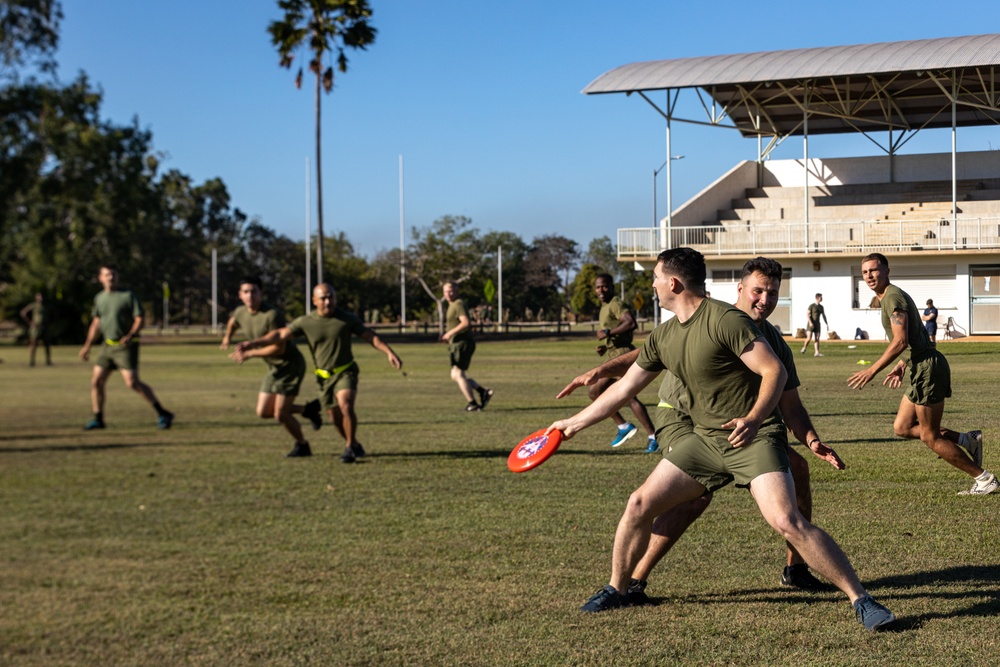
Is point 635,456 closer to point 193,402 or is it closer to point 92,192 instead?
point 193,402

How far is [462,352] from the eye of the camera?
51.0 feet

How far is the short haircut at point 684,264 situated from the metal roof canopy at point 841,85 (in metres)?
1.37

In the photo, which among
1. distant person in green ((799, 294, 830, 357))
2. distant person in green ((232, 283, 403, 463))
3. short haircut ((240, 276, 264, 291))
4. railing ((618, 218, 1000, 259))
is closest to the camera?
railing ((618, 218, 1000, 259))

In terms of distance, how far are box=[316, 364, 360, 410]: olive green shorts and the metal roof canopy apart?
4313 millimetres

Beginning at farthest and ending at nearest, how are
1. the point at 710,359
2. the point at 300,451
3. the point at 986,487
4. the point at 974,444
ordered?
1. the point at 300,451
2. the point at 986,487
3. the point at 974,444
4. the point at 710,359

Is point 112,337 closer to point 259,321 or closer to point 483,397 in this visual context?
point 259,321

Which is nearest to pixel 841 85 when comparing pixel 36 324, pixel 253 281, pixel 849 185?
pixel 849 185

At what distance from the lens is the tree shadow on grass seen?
17.2 feet

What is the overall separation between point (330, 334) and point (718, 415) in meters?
5.61

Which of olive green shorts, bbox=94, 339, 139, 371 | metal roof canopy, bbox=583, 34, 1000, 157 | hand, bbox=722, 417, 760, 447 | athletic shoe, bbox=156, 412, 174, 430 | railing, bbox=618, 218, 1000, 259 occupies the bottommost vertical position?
athletic shoe, bbox=156, 412, 174, 430

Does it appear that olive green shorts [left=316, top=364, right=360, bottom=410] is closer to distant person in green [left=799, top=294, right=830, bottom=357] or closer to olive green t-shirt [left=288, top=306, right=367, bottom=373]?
olive green t-shirt [left=288, top=306, right=367, bottom=373]

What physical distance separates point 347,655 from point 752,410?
2.16m

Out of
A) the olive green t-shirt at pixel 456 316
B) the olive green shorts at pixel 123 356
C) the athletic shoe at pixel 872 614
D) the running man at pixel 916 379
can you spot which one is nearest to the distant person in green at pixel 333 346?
the olive green shorts at pixel 123 356

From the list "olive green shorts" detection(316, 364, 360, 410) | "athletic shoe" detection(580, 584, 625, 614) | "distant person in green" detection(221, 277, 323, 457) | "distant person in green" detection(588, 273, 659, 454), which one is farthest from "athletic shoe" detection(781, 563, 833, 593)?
"olive green shorts" detection(316, 364, 360, 410)
